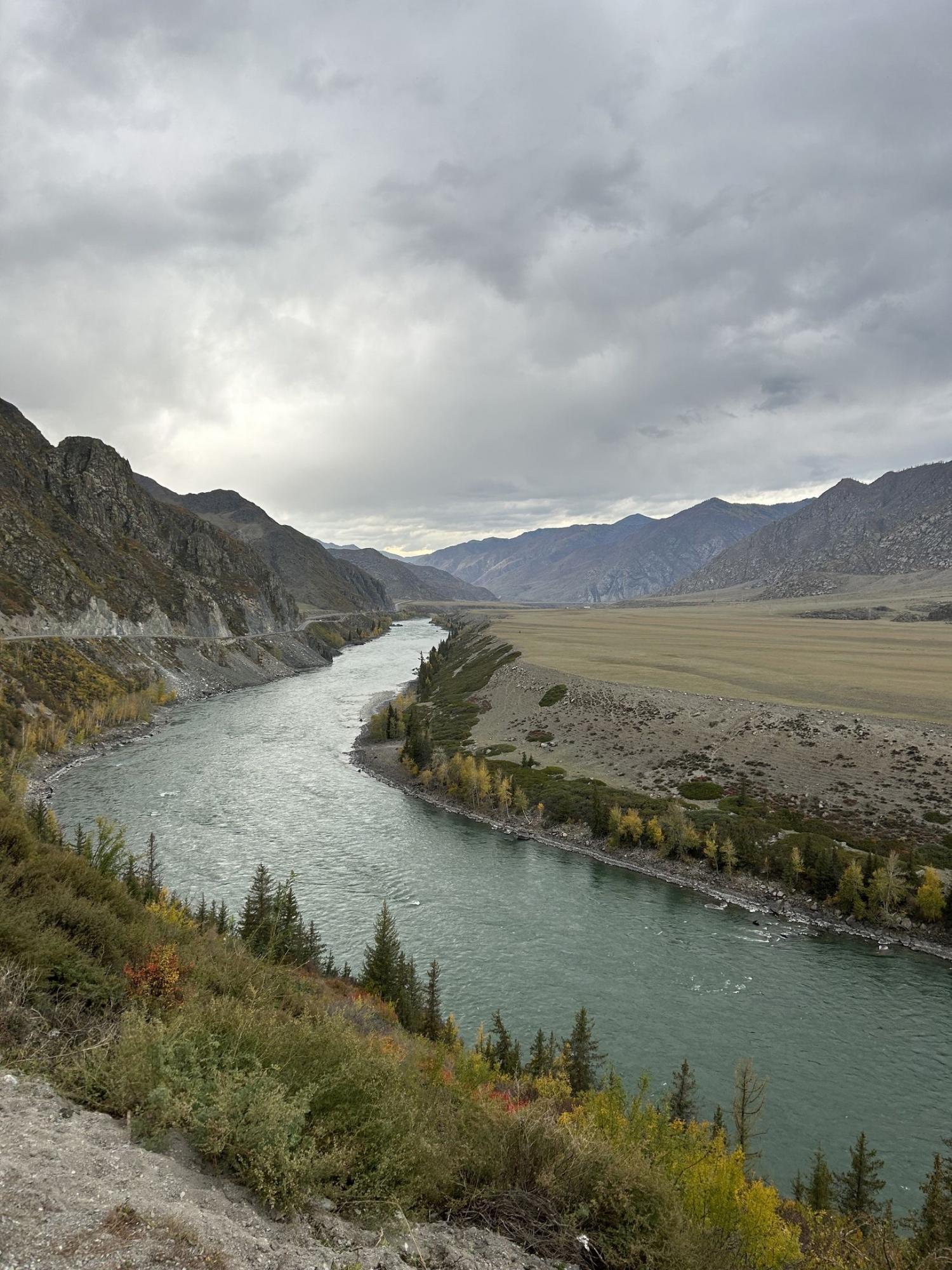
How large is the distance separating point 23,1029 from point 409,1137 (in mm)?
6445

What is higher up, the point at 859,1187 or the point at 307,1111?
the point at 307,1111

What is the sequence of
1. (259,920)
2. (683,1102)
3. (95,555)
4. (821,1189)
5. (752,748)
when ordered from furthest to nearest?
(95,555), (752,748), (259,920), (683,1102), (821,1189)

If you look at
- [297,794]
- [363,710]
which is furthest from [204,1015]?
[363,710]

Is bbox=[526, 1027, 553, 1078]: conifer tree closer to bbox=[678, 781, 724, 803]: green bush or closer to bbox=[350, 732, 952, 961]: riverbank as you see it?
bbox=[350, 732, 952, 961]: riverbank

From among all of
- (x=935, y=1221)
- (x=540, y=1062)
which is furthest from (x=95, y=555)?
(x=935, y=1221)

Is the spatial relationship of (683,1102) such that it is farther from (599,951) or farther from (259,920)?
(259,920)

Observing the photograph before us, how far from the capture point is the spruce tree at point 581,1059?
86.2 feet

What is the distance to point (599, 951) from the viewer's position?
4112cm

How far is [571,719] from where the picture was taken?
92250 millimetres

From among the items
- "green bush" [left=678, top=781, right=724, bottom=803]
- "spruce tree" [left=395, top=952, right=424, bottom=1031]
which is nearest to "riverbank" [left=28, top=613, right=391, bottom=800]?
"spruce tree" [left=395, top=952, right=424, bottom=1031]

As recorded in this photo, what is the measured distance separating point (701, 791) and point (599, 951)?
2969 cm

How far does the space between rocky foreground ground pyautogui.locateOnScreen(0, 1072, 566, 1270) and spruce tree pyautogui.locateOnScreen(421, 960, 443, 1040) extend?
21.9 meters

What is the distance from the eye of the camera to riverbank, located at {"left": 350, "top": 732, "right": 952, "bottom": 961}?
43375 millimetres

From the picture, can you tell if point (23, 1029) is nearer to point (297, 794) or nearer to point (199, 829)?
point (199, 829)
